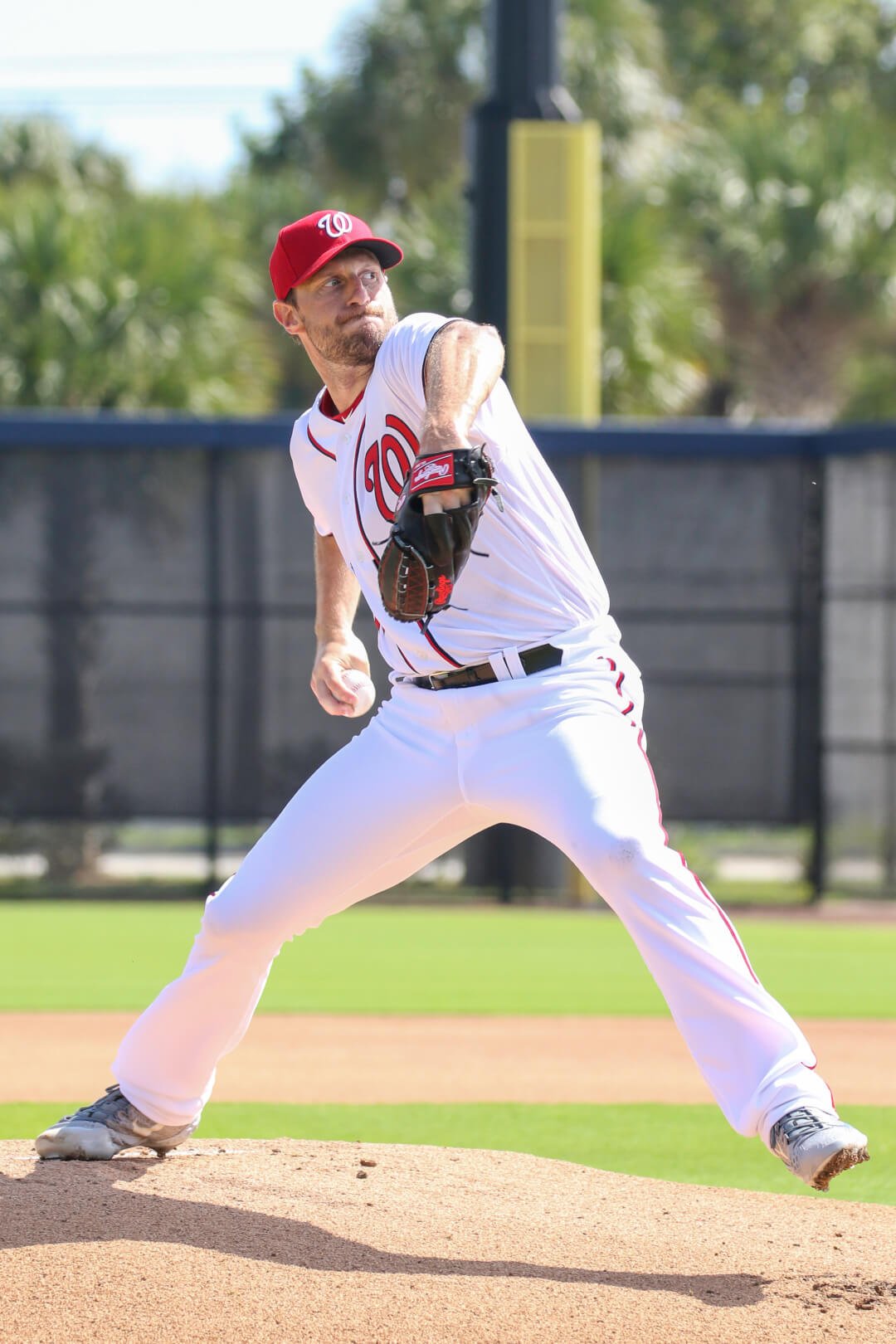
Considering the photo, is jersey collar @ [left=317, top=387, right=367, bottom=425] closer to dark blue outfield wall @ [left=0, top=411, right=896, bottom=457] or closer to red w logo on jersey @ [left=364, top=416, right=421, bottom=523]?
red w logo on jersey @ [left=364, top=416, right=421, bottom=523]

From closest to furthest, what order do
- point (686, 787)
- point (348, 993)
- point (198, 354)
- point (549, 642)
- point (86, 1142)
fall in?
1. point (549, 642)
2. point (86, 1142)
3. point (348, 993)
4. point (686, 787)
5. point (198, 354)

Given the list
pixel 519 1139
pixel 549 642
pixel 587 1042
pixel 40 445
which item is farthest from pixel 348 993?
pixel 40 445

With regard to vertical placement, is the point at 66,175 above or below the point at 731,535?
above

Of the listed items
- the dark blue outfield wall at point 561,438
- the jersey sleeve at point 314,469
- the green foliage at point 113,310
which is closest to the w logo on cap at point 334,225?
the jersey sleeve at point 314,469

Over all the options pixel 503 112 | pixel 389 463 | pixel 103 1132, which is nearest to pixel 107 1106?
pixel 103 1132

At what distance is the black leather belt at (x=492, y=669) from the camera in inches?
147

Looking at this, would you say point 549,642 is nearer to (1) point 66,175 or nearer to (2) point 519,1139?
(2) point 519,1139

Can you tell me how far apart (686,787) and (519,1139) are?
7676 mm

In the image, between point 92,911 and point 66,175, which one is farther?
point 66,175

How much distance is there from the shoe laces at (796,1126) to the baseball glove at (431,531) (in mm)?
1152

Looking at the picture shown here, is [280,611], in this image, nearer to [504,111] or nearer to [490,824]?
[504,111]

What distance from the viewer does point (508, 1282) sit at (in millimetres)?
3420

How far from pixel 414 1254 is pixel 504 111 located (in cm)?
1089

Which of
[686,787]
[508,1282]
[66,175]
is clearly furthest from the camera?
[66,175]
